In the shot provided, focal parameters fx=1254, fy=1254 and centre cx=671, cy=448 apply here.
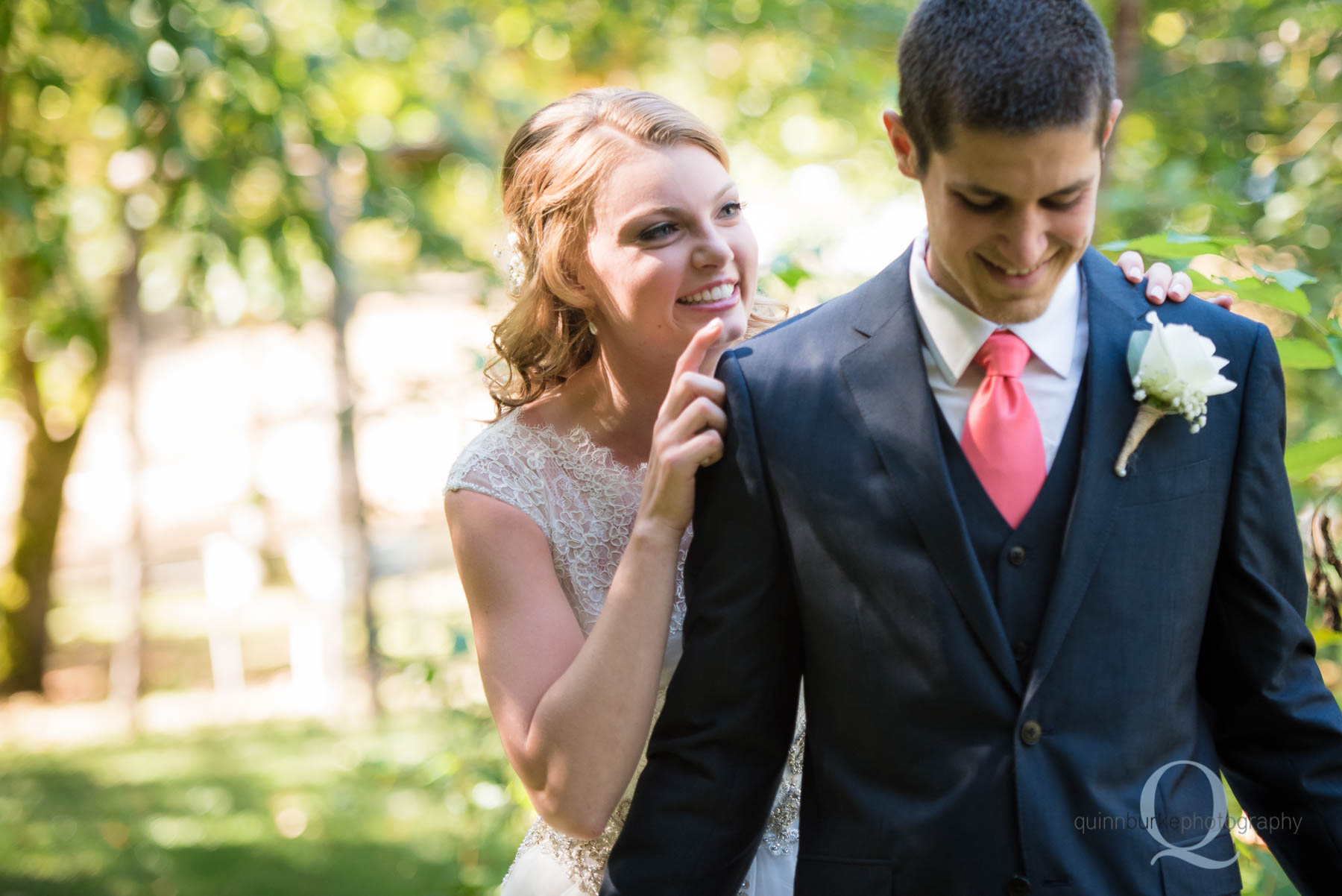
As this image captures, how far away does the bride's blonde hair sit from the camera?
2.62m

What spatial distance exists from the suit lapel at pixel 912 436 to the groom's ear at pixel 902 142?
20 cm

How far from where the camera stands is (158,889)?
5.96 m

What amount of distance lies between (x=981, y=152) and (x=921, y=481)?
1.54 ft

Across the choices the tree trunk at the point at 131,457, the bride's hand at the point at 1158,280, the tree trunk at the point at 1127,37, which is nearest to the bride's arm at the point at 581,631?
the bride's hand at the point at 1158,280

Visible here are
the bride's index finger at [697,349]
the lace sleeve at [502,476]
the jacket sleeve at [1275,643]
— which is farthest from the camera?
the lace sleeve at [502,476]

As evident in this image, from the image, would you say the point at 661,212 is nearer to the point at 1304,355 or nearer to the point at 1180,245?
the point at 1180,245

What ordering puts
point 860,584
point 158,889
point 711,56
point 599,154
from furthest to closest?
point 711,56 → point 158,889 → point 599,154 → point 860,584

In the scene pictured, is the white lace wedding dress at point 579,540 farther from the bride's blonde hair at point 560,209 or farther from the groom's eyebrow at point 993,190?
the groom's eyebrow at point 993,190

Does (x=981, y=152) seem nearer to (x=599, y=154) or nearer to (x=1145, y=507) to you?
(x=1145, y=507)

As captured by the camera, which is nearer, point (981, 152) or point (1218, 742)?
point (981, 152)

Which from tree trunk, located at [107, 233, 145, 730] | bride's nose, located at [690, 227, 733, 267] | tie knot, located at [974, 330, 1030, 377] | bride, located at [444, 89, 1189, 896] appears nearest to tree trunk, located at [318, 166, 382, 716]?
tree trunk, located at [107, 233, 145, 730]

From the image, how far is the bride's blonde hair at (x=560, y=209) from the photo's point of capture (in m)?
2.62

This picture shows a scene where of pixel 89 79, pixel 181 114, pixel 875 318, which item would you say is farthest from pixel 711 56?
pixel 875 318

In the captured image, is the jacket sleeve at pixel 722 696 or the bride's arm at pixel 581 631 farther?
the bride's arm at pixel 581 631
